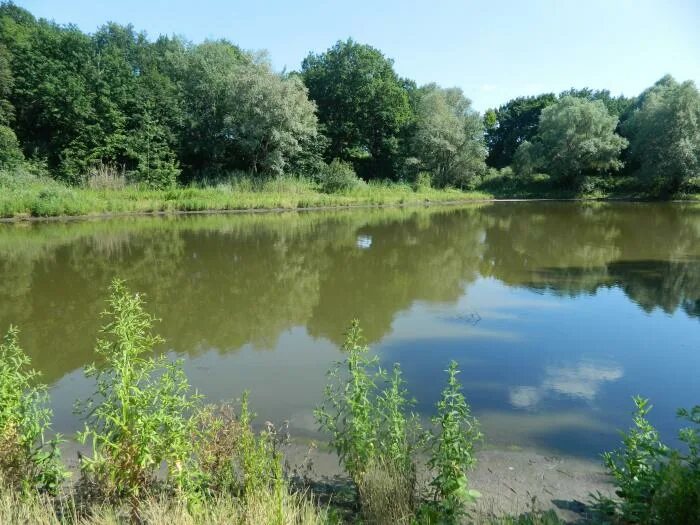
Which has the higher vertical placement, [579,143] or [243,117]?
[579,143]

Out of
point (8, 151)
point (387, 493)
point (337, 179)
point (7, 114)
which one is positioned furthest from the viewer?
point (337, 179)

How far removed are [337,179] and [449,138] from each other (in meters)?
11.2

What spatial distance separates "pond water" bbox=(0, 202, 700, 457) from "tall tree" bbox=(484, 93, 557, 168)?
3965cm

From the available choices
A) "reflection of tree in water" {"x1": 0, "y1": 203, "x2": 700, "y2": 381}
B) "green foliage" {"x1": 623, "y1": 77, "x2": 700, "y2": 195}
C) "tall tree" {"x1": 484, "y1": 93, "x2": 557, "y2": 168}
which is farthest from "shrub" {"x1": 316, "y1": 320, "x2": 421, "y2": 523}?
"tall tree" {"x1": 484, "y1": 93, "x2": 557, "y2": 168}

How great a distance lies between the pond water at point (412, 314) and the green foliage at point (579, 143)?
23.4 m

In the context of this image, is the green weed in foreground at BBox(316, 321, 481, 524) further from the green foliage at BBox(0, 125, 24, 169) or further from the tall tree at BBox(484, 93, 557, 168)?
the tall tree at BBox(484, 93, 557, 168)

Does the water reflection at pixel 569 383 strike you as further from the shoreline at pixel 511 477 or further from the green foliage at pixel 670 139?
the green foliage at pixel 670 139

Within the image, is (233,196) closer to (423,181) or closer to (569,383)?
(423,181)

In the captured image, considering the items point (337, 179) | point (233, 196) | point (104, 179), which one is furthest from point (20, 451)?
point (337, 179)

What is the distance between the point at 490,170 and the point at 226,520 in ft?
148

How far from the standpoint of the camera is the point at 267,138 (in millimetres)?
30953

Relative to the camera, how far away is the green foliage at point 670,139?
34.7 m

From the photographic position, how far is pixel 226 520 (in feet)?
8.03

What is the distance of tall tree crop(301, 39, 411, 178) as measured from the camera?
39781 millimetres
